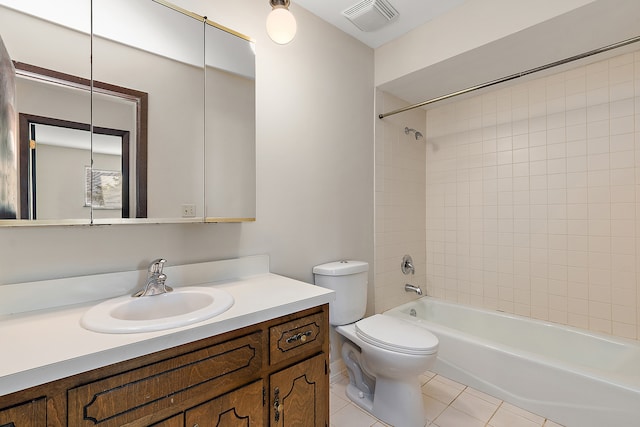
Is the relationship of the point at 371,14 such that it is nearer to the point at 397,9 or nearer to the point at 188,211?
A: the point at 397,9

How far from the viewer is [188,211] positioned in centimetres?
136

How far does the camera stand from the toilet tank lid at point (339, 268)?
1.85m

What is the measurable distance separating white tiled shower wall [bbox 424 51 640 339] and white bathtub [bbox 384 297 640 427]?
138 millimetres

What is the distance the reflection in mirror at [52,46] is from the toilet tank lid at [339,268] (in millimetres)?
1197

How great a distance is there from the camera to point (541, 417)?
167cm

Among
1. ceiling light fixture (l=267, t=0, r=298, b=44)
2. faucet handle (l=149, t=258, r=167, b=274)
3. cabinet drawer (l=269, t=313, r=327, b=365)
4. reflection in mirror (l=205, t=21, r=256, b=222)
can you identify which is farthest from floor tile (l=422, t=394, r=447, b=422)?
ceiling light fixture (l=267, t=0, r=298, b=44)

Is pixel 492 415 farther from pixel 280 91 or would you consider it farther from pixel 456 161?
pixel 280 91

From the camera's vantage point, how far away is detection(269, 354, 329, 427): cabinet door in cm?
110

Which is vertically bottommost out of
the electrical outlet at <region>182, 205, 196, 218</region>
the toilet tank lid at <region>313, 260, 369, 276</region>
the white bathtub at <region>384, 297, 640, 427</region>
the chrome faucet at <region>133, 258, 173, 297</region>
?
the white bathtub at <region>384, 297, 640, 427</region>

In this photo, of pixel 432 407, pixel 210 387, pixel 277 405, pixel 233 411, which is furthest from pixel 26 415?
pixel 432 407

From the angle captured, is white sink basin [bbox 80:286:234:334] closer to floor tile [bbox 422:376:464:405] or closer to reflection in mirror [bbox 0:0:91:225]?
reflection in mirror [bbox 0:0:91:225]

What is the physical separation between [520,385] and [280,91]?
2.20m

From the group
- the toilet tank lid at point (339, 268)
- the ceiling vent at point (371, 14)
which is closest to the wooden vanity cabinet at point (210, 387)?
the toilet tank lid at point (339, 268)

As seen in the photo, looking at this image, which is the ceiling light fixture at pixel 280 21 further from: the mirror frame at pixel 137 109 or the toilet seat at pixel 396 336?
the toilet seat at pixel 396 336
